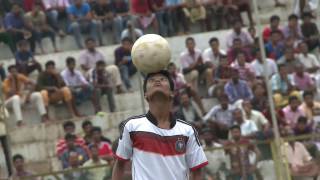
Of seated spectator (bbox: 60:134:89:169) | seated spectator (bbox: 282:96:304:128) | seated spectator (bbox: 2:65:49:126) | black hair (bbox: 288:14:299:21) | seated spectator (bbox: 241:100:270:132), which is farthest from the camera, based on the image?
black hair (bbox: 288:14:299:21)

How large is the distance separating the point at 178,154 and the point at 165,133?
0.17 meters

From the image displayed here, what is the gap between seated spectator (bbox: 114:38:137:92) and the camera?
1886cm

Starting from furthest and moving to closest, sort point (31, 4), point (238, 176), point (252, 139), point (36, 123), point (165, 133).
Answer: point (31, 4)
point (36, 123)
point (252, 139)
point (238, 176)
point (165, 133)

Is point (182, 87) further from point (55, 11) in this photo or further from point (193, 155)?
point (193, 155)

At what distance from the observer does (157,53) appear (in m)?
7.66

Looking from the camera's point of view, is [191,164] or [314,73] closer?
[191,164]

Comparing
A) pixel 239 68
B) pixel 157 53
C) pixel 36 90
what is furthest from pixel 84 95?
pixel 157 53

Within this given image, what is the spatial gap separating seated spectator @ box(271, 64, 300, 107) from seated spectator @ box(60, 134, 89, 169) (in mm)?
3547

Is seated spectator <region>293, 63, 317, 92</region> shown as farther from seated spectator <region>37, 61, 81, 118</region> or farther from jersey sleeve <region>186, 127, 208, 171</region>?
jersey sleeve <region>186, 127, 208, 171</region>

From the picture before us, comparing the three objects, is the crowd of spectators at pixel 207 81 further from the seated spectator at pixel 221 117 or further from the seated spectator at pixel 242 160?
the seated spectator at pixel 242 160

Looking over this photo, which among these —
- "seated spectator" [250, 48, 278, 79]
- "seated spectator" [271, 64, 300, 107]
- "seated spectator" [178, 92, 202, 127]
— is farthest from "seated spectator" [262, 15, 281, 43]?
"seated spectator" [178, 92, 202, 127]

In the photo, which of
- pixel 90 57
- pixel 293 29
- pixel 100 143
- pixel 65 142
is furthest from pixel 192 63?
pixel 65 142

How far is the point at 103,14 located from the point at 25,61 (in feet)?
7.31

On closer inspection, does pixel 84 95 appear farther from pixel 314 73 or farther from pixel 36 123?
pixel 314 73
